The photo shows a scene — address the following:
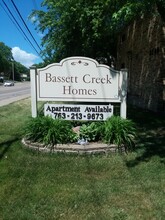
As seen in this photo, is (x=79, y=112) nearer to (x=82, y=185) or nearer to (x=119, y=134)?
(x=119, y=134)

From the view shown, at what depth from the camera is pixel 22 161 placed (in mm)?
5988

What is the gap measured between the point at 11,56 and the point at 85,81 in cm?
13652

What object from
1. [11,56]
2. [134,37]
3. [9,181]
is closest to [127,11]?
[9,181]

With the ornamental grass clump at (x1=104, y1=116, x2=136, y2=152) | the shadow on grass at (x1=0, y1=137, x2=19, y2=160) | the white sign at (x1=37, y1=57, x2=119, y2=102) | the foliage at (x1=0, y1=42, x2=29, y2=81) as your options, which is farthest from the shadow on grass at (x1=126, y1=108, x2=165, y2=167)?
the foliage at (x1=0, y1=42, x2=29, y2=81)

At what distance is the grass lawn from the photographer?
4.02 m

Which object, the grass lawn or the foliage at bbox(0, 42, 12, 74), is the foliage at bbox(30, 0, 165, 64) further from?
the foliage at bbox(0, 42, 12, 74)

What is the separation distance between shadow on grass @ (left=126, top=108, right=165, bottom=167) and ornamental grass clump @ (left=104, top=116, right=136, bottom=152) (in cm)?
29

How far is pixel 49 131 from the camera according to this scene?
6582 millimetres

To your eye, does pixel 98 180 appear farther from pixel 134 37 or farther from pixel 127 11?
pixel 134 37

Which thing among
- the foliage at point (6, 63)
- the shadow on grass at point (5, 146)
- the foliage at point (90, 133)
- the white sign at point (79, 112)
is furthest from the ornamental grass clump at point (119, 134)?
the foliage at point (6, 63)

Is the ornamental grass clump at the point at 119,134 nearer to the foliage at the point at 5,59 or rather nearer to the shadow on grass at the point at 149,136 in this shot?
the shadow on grass at the point at 149,136

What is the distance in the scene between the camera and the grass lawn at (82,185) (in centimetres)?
402

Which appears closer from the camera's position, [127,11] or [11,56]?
[127,11]

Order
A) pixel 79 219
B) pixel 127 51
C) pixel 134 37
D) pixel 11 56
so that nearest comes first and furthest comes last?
pixel 79 219 → pixel 134 37 → pixel 127 51 → pixel 11 56
